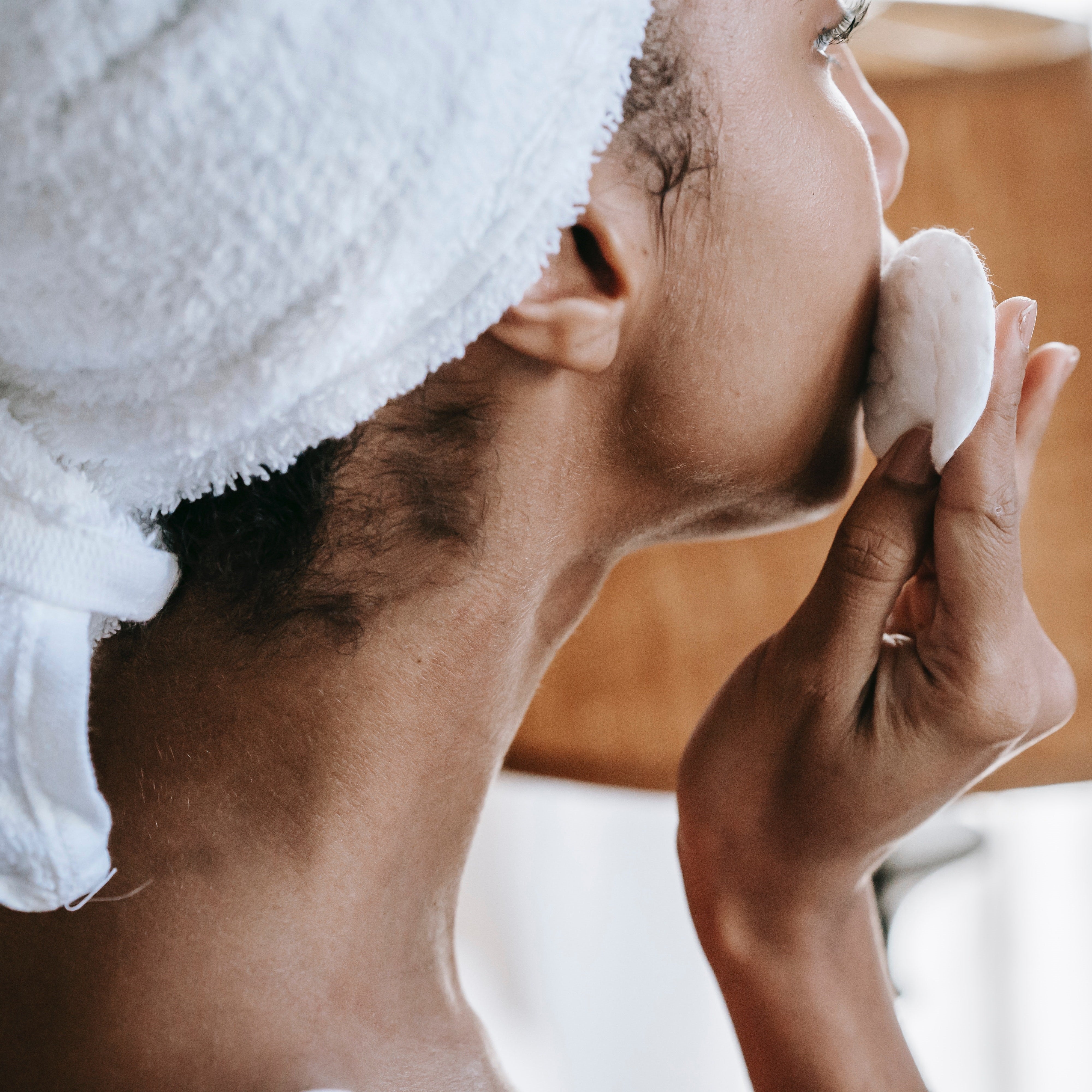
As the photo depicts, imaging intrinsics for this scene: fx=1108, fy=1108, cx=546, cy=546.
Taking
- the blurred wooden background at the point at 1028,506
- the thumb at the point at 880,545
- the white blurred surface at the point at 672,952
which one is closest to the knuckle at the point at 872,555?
the thumb at the point at 880,545

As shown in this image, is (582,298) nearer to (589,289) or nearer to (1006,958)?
(589,289)

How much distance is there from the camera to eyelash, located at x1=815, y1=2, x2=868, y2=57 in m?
0.59

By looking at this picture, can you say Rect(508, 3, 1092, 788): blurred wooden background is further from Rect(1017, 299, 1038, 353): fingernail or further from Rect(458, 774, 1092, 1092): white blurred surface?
Rect(1017, 299, 1038, 353): fingernail

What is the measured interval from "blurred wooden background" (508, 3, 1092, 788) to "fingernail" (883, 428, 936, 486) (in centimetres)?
44

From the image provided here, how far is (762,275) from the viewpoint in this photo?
582 millimetres

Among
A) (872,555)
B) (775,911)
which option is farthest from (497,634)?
(775,911)

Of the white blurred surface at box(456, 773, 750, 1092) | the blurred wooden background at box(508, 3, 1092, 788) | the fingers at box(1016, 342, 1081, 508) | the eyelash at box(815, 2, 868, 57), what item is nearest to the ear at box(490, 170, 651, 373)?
the eyelash at box(815, 2, 868, 57)

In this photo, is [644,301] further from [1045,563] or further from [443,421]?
[1045,563]

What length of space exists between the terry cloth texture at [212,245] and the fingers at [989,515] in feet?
0.91

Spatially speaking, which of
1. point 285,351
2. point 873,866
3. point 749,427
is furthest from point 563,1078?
point 285,351

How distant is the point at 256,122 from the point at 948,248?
36cm

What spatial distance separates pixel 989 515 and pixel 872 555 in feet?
0.23

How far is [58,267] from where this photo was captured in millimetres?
454

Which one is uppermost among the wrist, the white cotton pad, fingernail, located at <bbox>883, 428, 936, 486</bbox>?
the white cotton pad
